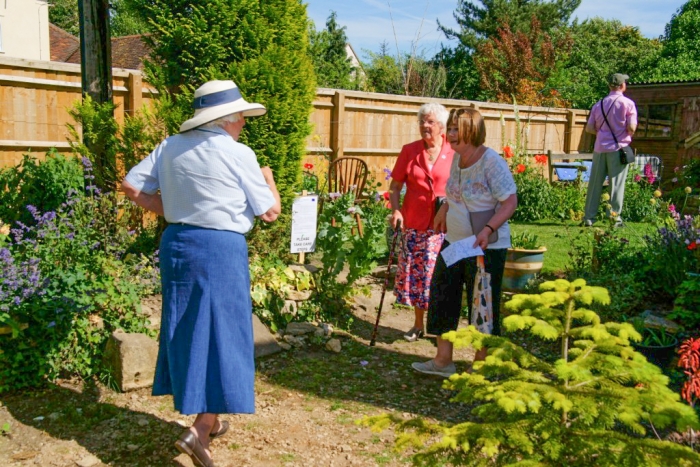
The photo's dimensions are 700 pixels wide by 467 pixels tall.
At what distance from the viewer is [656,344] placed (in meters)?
4.69

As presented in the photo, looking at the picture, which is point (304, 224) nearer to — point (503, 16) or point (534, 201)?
point (534, 201)

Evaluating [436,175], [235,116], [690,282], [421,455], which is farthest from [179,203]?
[690,282]

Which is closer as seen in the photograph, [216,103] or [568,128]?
[216,103]

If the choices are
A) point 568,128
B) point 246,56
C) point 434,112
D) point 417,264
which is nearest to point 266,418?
point 417,264

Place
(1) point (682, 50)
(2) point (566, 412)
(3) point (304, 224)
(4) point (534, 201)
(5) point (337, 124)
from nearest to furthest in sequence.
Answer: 1. (2) point (566, 412)
2. (3) point (304, 224)
3. (5) point (337, 124)
4. (4) point (534, 201)
5. (1) point (682, 50)

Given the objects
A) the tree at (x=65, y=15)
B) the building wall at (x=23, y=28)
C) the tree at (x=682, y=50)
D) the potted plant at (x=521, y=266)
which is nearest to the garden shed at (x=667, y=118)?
the tree at (x=682, y=50)

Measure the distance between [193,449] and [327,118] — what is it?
8980 millimetres

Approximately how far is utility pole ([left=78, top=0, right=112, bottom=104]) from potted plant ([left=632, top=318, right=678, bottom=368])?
4.54 metres

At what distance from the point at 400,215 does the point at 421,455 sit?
10.7 feet

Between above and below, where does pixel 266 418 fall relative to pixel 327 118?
below

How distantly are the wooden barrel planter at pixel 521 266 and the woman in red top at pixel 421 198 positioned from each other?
1218 mm

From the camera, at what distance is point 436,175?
5.13 m

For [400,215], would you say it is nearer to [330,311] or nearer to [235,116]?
[330,311]

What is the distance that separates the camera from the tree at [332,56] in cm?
3316
